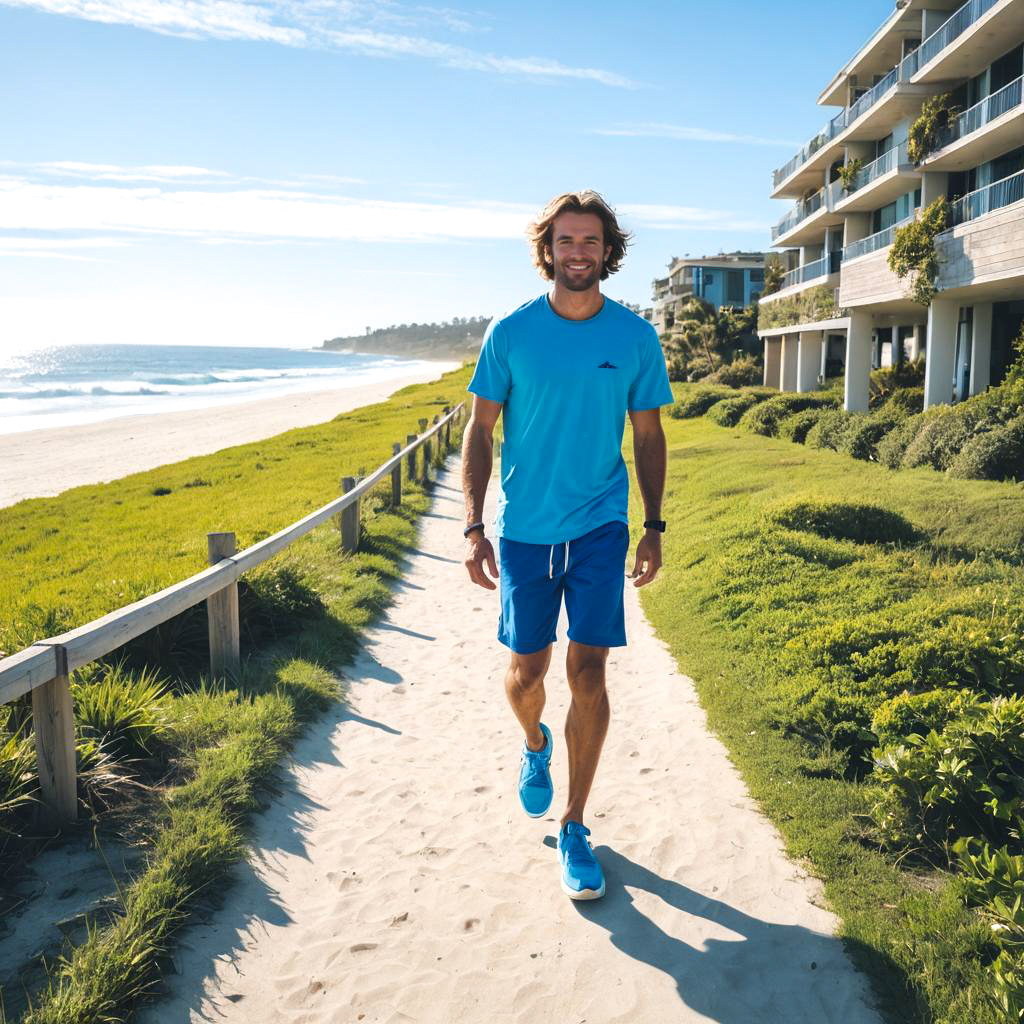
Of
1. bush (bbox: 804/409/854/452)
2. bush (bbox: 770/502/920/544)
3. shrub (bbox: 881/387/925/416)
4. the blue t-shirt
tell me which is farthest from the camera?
shrub (bbox: 881/387/925/416)

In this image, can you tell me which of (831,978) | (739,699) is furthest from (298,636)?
(831,978)

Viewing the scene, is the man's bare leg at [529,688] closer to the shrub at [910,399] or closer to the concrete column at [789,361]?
the shrub at [910,399]

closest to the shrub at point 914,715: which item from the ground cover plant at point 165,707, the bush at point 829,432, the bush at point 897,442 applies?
the ground cover plant at point 165,707

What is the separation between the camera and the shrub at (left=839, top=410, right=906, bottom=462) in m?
15.7

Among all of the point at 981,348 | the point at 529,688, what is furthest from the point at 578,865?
the point at 981,348

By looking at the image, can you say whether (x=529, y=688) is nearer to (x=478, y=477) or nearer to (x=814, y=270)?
(x=478, y=477)

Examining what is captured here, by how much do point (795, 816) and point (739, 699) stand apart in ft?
4.69

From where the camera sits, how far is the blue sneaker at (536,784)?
3.80m

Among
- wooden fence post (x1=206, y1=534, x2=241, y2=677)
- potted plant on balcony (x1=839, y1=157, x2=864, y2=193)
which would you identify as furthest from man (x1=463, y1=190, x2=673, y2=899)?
potted plant on balcony (x1=839, y1=157, x2=864, y2=193)

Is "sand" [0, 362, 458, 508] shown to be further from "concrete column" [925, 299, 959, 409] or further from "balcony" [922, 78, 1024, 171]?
"balcony" [922, 78, 1024, 171]

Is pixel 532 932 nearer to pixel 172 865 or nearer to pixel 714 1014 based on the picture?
pixel 714 1014

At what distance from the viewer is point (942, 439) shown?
13344mm

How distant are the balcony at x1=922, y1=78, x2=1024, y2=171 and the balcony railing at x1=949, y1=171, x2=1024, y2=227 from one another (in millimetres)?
1447

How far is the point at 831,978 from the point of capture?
284 cm
